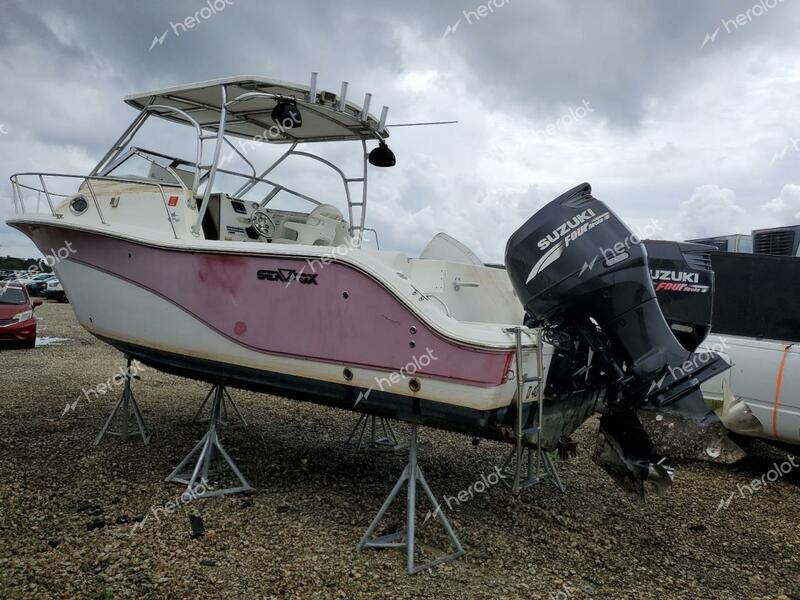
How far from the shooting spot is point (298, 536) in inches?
140

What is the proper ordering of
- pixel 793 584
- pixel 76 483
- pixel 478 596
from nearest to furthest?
pixel 478 596
pixel 793 584
pixel 76 483

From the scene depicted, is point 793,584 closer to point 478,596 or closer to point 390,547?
point 478,596

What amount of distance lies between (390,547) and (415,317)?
1.34 metres

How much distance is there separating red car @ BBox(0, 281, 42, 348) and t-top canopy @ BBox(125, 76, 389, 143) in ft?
23.6

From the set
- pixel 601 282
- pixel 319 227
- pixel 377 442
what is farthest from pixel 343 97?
pixel 377 442

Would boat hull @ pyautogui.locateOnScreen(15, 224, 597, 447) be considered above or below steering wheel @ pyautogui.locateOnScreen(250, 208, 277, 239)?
below

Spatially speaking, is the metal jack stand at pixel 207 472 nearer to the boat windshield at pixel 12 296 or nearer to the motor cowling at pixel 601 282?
the motor cowling at pixel 601 282

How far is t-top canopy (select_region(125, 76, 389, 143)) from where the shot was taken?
4.37 meters

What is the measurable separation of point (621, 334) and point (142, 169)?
3.85 metres

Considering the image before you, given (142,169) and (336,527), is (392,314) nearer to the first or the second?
(336,527)

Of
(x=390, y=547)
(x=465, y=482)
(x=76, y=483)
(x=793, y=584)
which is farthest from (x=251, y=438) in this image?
(x=793, y=584)

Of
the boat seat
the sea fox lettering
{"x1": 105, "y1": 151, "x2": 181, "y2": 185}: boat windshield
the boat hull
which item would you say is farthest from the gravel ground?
{"x1": 105, "y1": 151, "x2": 181, "y2": 185}: boat windshield

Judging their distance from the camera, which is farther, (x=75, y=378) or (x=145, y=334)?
(x=75, y=378)

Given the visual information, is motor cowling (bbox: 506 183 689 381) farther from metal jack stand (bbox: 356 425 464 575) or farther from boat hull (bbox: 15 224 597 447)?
metal jack stand (bbox: 356 425 464 575)
